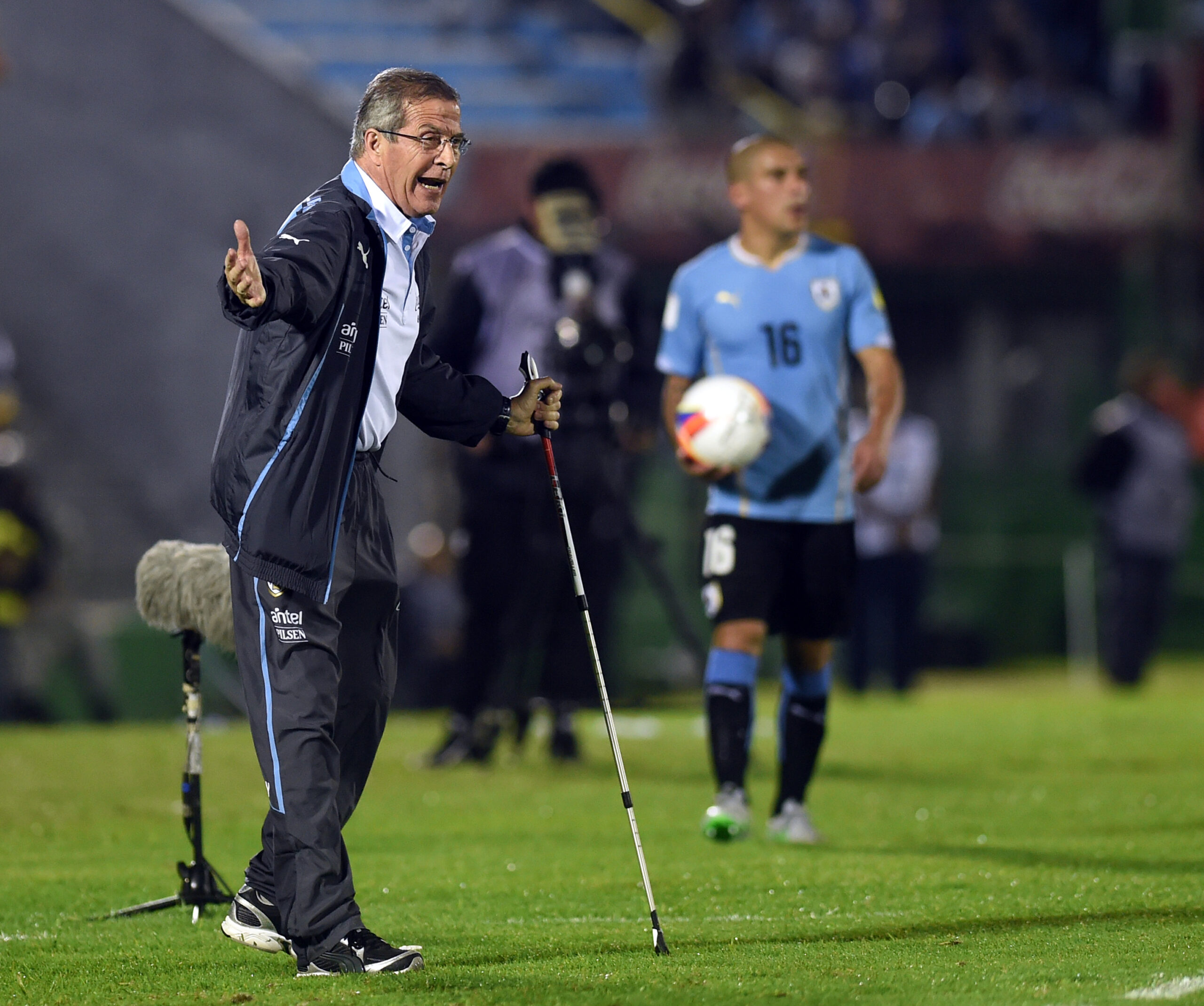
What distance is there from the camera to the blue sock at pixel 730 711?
712cm

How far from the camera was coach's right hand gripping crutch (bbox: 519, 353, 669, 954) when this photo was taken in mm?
5004

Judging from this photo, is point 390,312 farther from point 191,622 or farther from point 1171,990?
point 1171,990

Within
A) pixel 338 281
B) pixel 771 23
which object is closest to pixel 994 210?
pixel 771 23

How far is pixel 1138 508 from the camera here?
15133mm

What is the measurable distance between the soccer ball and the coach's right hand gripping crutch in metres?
1.44

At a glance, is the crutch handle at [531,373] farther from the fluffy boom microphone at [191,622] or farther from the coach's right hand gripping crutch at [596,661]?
the fluffy boom microphone at [191,622]

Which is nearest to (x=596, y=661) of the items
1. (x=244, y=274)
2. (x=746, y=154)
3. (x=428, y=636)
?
(x=244, y=274)

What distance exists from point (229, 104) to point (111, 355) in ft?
8.47

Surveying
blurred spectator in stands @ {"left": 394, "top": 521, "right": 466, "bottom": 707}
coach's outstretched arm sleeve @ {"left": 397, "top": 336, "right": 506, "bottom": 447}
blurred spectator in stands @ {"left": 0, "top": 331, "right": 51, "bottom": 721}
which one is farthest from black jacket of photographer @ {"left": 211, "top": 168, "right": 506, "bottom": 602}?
blurred spectator in stands @ {"left": 394, "top": 521, "right": 466, "bottom": 707}

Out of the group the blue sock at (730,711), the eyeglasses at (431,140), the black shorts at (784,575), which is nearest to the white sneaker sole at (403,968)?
the eyeglasses at (431,140)

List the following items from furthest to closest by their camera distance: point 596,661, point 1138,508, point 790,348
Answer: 1. point 1138,508
2. point 790,348
3. point 596,661

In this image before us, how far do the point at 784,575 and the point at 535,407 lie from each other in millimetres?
2015

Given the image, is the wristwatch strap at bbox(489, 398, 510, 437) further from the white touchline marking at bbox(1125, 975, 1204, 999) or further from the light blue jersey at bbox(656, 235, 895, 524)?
the white touchline marking at bbox(1125, 975, 1204, 999)

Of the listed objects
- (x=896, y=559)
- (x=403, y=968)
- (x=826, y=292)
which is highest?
(x=826, y=292)
